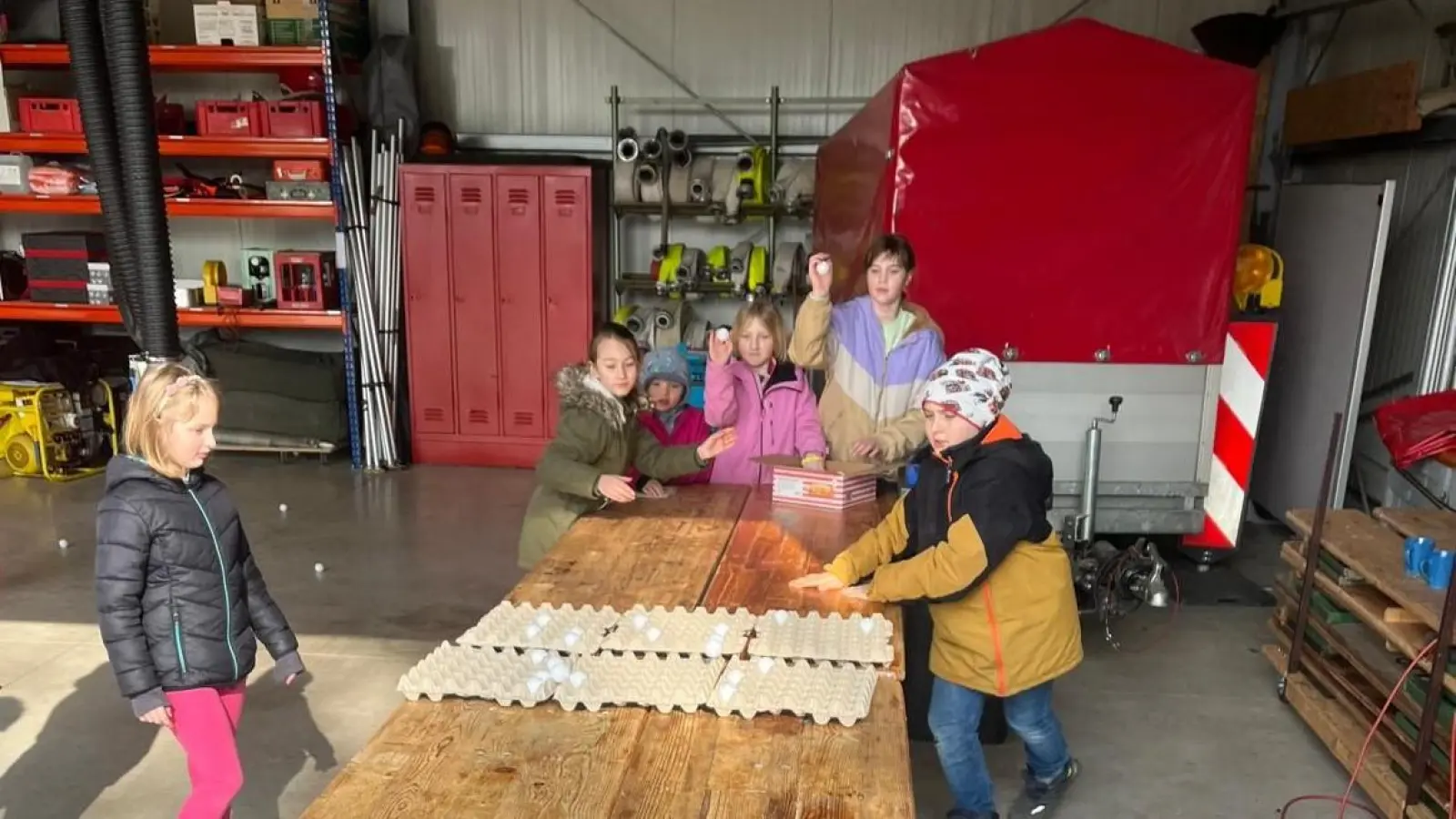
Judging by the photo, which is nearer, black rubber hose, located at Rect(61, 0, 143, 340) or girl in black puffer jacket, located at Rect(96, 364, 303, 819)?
girl in black puffer jacket, located at Rect(96, 364, 303, 819)

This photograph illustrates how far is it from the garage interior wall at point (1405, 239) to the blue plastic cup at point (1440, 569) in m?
2.29

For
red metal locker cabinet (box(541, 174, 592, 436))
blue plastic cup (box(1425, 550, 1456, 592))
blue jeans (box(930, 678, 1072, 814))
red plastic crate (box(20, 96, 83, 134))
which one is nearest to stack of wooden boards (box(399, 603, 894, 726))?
blue jeans (box(930, 678, 1072, 814))

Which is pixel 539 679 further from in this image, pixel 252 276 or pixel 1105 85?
pixel 252 276

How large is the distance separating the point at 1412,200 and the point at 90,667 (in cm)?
730

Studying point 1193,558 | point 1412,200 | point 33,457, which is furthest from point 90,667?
point 1412,200

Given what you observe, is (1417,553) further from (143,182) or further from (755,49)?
(755,49)

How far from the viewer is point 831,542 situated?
3.07m

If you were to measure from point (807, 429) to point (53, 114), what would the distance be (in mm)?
6800

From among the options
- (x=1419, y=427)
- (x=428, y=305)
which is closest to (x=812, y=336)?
(x=1419, y=427)

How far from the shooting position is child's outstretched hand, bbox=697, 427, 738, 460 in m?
3.48

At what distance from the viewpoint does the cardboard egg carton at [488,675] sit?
79.8 inches

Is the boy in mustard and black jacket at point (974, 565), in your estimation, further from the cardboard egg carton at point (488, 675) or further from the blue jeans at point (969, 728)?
the cardboard egg carton at point (488, 675)

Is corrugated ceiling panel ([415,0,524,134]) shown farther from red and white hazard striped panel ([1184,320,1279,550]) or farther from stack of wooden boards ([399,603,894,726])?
stack of wooden boards ([399,603,894,726])

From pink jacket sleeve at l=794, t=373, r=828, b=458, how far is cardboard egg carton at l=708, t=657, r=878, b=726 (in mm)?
1659
